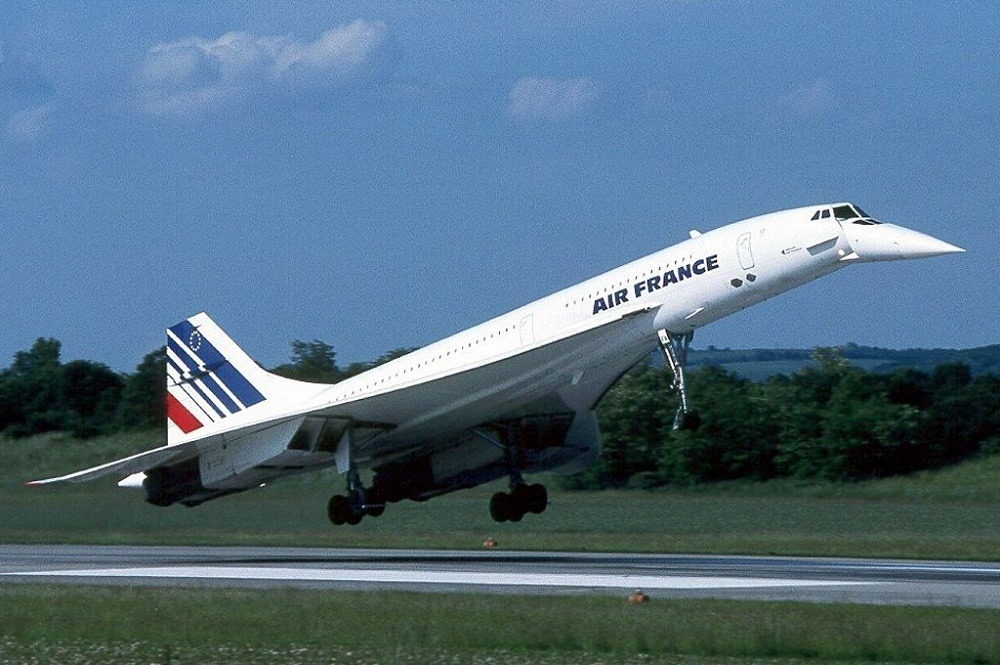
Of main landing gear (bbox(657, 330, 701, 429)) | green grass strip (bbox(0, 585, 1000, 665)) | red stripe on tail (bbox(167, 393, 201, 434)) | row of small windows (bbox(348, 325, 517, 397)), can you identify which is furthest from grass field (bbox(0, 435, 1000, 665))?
main landing gear (bbox(657, 330, 701, 429))

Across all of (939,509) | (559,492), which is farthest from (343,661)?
(559,492)

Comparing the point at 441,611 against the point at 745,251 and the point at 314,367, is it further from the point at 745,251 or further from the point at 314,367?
the point at 314,367

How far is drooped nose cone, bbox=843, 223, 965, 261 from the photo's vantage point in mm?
19841

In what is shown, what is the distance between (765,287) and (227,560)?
9252mm

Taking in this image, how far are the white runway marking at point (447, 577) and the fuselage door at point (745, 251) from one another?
15.3 feet

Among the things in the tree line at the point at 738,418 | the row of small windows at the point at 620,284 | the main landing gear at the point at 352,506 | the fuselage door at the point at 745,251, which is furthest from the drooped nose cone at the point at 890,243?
the tree line at the point at 738,418

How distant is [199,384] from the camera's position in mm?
28234

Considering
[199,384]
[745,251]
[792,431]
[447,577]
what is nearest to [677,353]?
[745,251]

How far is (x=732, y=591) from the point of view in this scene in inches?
677

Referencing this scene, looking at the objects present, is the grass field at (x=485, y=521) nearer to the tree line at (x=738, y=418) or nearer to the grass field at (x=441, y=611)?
the grass field at (x=441, y=611)

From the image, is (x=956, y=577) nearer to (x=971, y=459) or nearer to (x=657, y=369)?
(x=971, y=459)

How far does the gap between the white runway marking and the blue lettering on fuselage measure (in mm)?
4777

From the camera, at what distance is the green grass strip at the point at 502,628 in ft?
40.5

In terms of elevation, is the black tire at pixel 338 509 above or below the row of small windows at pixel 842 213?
below
